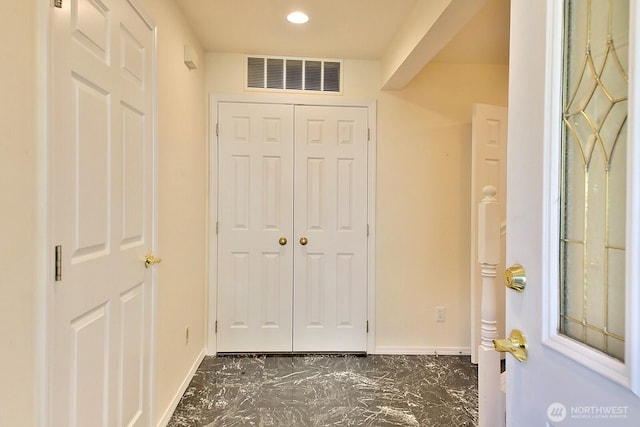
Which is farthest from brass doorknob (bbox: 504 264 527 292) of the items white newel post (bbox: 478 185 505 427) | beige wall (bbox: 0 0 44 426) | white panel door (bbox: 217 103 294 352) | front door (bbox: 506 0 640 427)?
white panel door (bbox: 217 103 294 352)

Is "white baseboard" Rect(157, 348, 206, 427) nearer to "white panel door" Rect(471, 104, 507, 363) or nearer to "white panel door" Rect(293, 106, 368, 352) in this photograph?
"white panel door" Rect(293, 106, 368, 352)

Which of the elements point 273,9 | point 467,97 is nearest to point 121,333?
point 273,9

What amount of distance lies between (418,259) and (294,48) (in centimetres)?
195

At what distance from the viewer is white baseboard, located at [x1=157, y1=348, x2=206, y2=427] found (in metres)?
1.86

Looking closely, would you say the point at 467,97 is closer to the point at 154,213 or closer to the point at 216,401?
the point at 154,213

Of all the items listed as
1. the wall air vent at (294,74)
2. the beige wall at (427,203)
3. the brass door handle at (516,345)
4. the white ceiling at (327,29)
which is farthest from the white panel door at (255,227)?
the brass door handle at (516,345)

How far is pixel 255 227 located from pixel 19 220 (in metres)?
1.93

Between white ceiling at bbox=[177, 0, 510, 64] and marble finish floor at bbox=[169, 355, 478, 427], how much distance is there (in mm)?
2423

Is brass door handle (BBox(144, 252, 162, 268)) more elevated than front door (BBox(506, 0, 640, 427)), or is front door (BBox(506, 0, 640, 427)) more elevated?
front door (BBox(506, 0, 640, 427))

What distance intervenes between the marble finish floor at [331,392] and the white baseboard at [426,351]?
0.17ft

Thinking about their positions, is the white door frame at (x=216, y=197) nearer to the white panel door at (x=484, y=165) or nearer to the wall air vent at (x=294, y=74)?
the wall air vent at (x=294, y=74)

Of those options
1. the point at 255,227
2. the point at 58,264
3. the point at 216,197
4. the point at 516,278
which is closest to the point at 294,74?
the point at 216,197

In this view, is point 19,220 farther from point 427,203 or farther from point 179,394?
point 427,203

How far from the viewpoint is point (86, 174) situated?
1.13m
